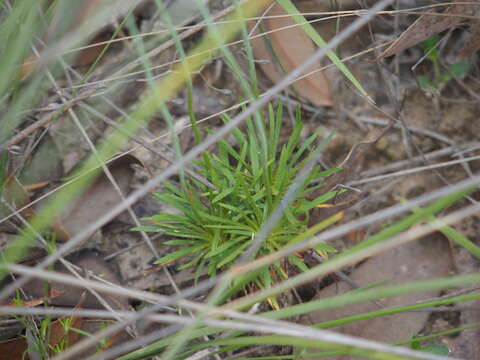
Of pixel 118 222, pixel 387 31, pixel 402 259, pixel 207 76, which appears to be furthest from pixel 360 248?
pixel 387 31

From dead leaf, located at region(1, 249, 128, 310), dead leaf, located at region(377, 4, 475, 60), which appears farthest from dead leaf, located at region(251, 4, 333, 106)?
dead leaf, located at region(1, 249, 128, 310)

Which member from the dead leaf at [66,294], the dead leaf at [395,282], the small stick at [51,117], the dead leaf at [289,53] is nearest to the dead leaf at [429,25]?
the dead leaf at [289,53]

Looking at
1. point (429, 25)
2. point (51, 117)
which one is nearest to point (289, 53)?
point (429, 25)

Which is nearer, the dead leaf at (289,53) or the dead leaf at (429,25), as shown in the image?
the dead leaf at (429,25)

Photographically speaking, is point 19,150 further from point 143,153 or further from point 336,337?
point 336,337

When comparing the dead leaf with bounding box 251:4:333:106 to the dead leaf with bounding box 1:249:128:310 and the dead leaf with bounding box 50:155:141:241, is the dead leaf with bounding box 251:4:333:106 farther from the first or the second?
the dead leaf with bounding box 1:249:128:310

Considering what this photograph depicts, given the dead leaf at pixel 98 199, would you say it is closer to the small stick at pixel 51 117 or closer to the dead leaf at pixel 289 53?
the small stick at pixel 51 117
